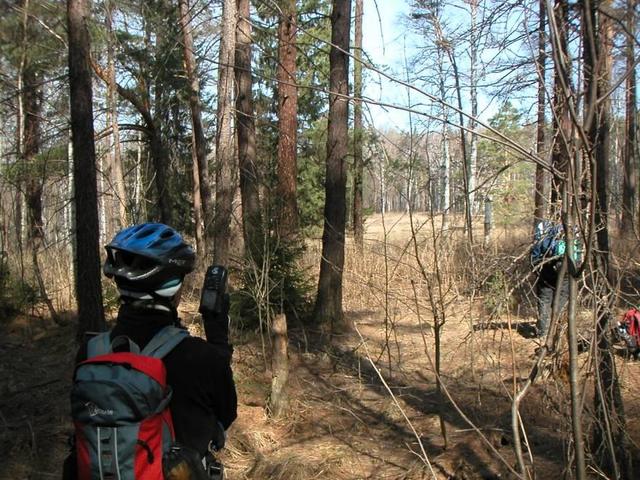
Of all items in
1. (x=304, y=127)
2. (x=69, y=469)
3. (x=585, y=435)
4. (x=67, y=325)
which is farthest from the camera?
(x=304, y=127)

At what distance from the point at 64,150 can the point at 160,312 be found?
15377mm

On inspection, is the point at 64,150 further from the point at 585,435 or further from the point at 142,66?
the point at 585,435

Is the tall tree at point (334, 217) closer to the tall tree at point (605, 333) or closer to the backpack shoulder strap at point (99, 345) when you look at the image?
the tall tree at point (605, 333)

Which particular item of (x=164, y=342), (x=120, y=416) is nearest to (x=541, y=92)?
(x=164, y=342)

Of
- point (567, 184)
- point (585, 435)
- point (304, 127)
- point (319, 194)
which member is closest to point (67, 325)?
point (585, 435)

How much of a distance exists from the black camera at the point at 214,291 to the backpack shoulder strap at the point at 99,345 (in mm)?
363

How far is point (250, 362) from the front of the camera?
7727mm

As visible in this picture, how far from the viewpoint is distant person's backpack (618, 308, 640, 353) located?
652 centimetres

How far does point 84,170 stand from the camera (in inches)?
270

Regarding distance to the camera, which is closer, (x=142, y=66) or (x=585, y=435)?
(x=585, y=435)

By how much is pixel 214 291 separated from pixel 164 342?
1.07ft

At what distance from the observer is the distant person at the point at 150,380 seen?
1.83 m

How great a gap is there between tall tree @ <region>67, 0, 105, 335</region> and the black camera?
5.09 m

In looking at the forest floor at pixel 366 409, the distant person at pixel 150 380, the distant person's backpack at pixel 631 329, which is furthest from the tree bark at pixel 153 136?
the distant person at pixel 150 380
